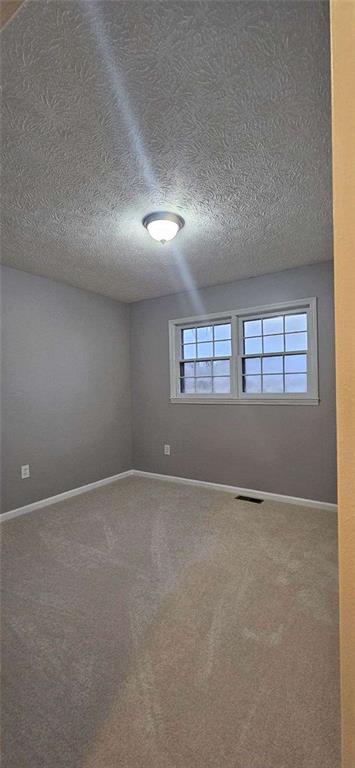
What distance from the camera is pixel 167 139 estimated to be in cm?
160

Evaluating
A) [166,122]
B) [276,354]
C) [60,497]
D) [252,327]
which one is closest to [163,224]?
[166,122]

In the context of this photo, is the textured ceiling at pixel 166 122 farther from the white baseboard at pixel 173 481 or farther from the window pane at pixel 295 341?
the white baseboard at pixel 173 481

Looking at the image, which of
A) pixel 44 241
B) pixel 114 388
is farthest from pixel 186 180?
pixel 114 388

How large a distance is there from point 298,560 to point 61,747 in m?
1.70

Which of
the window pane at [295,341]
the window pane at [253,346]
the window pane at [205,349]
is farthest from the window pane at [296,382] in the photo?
the window pane at [205,349]

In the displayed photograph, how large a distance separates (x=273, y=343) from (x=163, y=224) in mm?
1883

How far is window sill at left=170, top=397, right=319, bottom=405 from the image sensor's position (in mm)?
3379

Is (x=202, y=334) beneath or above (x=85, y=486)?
above

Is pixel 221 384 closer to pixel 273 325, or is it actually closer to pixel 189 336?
pixel 189 336

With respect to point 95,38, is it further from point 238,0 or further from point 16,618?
point 16,618

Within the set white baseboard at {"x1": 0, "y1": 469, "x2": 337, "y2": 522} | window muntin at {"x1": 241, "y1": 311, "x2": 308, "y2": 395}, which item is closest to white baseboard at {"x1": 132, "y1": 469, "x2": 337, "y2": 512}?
white baseboard at {"x1": 0, "y1": 469, "x2": 337, "y2": 522}

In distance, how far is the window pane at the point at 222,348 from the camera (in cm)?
395

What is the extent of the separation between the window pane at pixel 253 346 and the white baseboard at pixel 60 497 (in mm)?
2344

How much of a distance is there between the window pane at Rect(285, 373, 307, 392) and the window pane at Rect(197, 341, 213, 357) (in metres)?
A: 1.00
